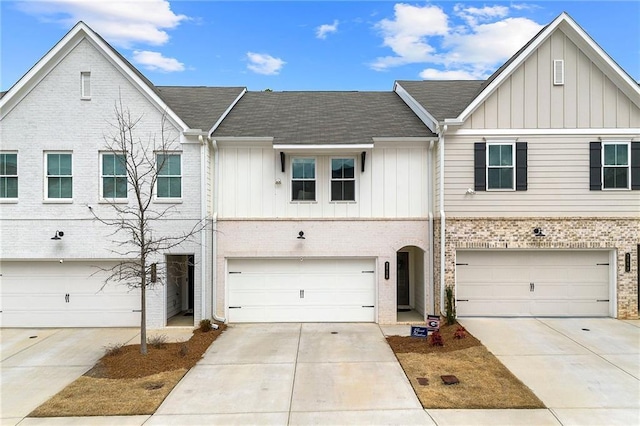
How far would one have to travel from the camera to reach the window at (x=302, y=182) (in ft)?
40.4

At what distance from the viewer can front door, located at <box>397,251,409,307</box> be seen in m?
14.2

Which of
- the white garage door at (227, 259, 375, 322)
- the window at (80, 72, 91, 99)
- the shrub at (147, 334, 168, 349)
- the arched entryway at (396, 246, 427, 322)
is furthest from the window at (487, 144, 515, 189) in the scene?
the window at (80, 72, 91, 99)

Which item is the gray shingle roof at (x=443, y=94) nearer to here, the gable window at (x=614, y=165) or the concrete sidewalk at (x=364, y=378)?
the gable window at (x=614, y=165)

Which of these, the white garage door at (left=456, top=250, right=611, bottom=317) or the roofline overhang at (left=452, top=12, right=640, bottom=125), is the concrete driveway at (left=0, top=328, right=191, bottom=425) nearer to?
the white garage door at (left=456, top=250, right=611, bottom=317)

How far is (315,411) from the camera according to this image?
6594 millimetres

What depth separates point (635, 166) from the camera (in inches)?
469

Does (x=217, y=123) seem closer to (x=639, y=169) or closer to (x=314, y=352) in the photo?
(x=314, y=352)

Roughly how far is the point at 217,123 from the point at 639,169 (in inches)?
505

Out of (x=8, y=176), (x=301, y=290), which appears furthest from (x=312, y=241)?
(x=8, y=176)

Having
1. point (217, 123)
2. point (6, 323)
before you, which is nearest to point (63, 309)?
point (6, 323)

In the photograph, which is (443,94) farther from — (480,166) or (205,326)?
(205,326)

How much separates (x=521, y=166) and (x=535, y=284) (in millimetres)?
3659

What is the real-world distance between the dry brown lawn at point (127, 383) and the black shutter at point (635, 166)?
1311 centimetres

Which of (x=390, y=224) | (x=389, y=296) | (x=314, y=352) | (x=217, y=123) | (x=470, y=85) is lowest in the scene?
(x=314, y=352)
